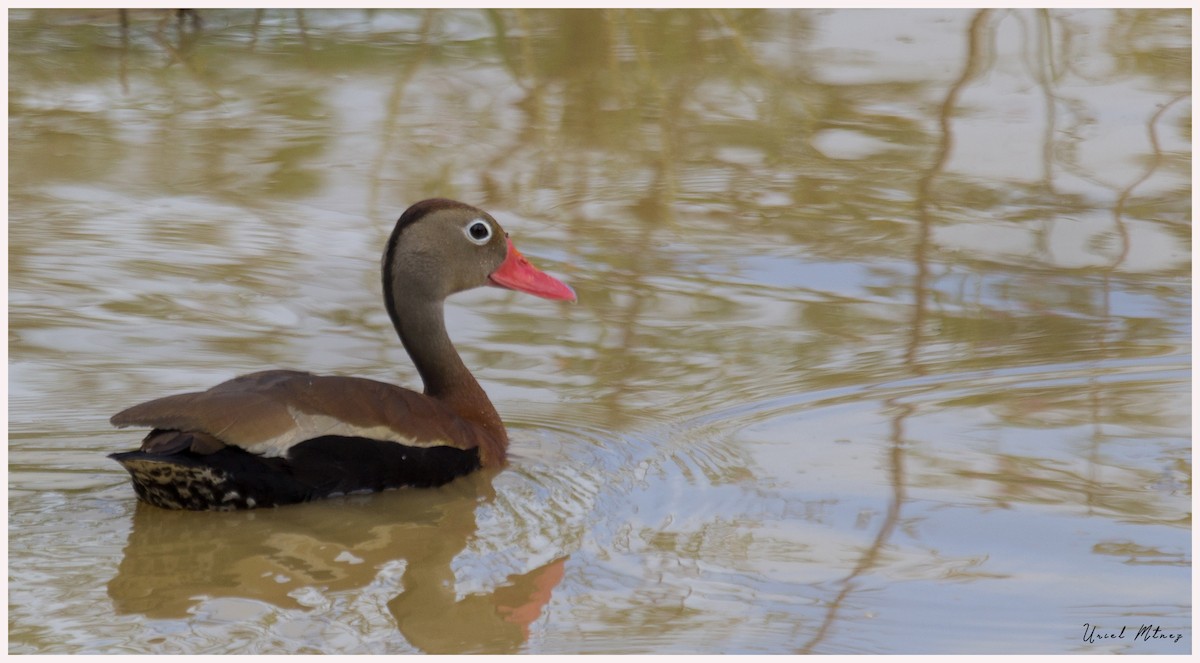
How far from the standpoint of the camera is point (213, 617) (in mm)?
4855

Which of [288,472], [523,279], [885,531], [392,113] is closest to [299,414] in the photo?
[288,472]

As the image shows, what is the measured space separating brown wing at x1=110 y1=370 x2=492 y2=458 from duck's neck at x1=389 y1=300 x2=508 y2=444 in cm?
30

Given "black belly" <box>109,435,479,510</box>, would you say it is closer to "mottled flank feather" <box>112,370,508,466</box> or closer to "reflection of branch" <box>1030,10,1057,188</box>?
"mottled flank feather" <box>112,370,508,466</box>

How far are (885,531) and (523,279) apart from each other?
2072 millimetres

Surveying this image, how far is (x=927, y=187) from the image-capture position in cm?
944

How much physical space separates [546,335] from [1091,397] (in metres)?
2.33

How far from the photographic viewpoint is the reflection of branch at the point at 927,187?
24.8 ft

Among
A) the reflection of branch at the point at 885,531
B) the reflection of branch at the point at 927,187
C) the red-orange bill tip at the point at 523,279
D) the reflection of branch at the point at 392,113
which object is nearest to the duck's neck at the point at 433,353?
the red-orange bill tip at the point at 523,279

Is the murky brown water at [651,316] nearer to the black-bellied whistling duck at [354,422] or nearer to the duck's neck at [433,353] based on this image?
the black-bellied whistling duck at [354,422]

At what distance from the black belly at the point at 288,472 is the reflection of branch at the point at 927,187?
221 cm

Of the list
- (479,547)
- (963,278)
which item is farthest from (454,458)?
(963,278)

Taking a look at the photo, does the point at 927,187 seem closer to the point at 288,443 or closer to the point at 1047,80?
the point at 1047,80
